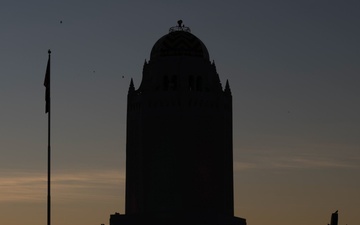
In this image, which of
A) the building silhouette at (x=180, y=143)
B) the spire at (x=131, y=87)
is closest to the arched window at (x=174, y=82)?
the building silhouette at (x=180, y=143)

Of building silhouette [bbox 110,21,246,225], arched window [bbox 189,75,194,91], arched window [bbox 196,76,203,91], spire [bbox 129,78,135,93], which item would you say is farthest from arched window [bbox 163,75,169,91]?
spire [bbox 129,78,135,93]

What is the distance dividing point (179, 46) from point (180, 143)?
11308 millimetres

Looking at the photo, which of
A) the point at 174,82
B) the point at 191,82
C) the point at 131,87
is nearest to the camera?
the point at 174,82

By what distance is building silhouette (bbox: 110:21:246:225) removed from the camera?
15962cm

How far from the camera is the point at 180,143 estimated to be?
15975 cm

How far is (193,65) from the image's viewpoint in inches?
6398

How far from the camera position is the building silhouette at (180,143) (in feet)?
524

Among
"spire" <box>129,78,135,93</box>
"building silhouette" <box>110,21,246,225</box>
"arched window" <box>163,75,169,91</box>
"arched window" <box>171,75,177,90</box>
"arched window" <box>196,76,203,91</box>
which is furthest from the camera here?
"spire" <box>129,78,135,93</box>

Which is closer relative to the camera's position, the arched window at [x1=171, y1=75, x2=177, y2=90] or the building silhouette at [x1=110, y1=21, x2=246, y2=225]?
the building silhouette at [x1=110, y1=21, x2=246, y2=225]

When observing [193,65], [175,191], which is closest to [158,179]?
[175,191]

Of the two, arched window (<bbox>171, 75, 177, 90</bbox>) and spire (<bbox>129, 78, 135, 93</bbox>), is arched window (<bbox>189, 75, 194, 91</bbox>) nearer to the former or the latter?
arched window (<bbox>171, 75, 177, 90</bbox>)

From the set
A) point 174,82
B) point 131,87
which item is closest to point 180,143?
point 174,82

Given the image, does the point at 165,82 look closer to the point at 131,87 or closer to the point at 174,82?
the point at 174,82

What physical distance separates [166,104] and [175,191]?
964 centimetres
